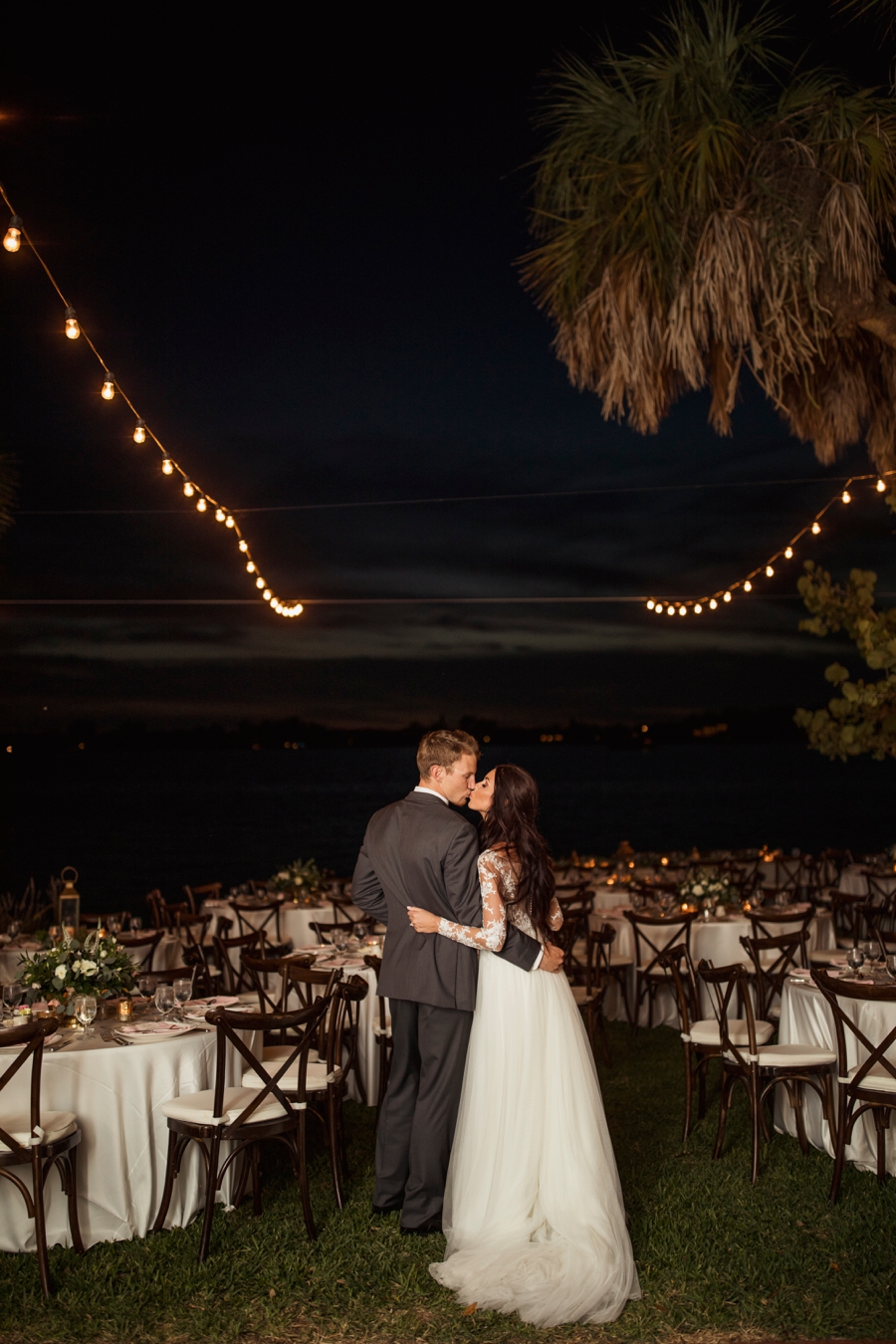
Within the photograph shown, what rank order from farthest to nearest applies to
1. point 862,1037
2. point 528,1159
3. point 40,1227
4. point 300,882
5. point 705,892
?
point 300,882 → point 705,892 → point 862,1037 → point 528,1159 → point 40,1227

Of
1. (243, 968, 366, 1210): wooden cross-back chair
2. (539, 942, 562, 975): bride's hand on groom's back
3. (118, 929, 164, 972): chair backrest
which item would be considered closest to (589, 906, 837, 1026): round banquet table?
(243, 968, 366, 1210): wooden cross-back chair

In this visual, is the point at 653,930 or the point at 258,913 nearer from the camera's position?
the point at 653,930

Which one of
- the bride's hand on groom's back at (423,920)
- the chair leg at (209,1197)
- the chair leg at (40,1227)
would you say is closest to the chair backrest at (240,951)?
the chair leg at (209,1197)

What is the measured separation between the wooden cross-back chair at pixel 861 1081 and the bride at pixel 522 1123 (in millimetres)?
1311

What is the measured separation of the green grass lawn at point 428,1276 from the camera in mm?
3598

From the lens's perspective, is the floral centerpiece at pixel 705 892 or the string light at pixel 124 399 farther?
the floral centerpiece at pixel 705 892

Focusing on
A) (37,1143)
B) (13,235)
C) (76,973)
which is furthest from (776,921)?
(13,235)

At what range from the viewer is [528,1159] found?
13.0 feet

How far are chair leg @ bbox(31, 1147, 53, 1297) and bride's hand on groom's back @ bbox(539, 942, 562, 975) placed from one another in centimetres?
194

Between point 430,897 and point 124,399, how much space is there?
15.1 feet

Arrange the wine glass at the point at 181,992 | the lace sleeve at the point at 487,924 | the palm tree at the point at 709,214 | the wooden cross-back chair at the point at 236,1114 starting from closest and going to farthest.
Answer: the lace sleeve at the point at 487,924, the wooden cross-back chair at the point at 236,1114, the wine glass at the point at 181,992, the palm tree at the point at 709,214

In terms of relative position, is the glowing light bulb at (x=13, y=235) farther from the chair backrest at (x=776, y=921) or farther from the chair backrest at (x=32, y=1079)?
the chair backrest at (x=776, y=921)

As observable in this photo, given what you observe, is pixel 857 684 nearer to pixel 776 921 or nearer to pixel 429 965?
pixel 776 921

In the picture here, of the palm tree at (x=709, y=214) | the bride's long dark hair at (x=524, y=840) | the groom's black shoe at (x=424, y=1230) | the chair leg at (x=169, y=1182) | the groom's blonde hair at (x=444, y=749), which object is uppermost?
the palm tree at (x=709, y=214)
